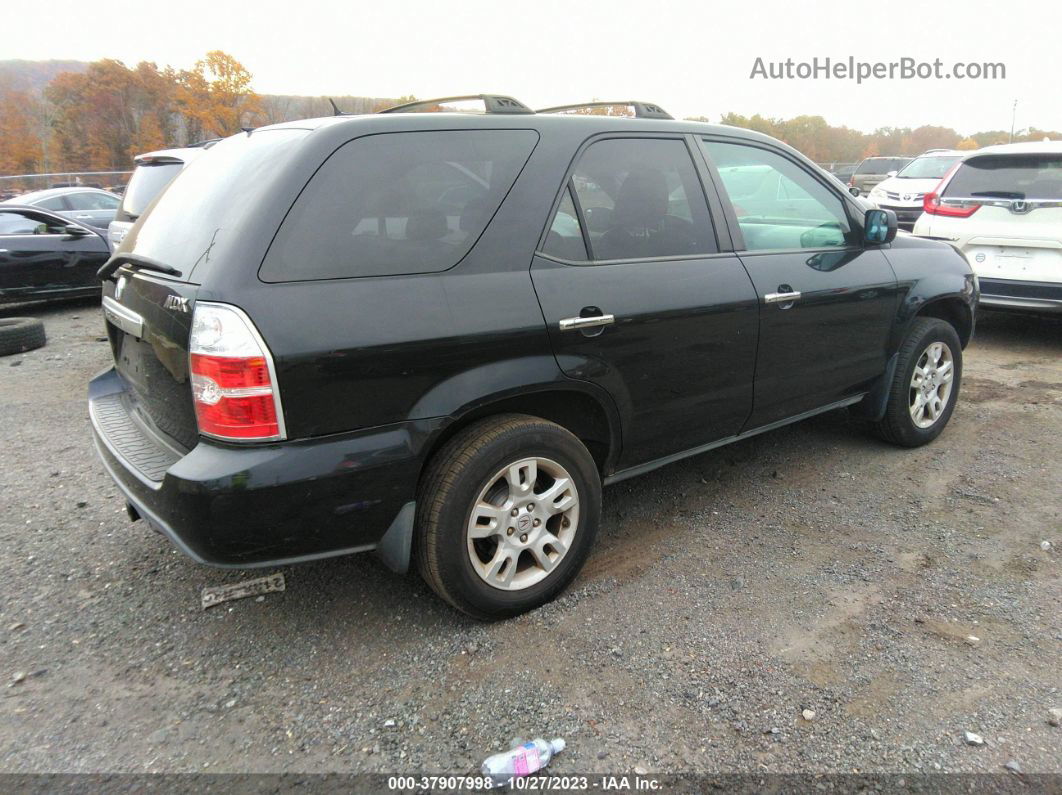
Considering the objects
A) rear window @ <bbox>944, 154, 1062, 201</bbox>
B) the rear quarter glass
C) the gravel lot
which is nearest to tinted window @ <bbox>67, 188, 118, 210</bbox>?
the gravel lot

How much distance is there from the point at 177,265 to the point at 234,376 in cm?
55

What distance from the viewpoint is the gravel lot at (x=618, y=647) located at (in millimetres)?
2211

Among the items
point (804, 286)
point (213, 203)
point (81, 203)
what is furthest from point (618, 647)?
point (81, 203)

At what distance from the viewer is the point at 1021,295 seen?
6.57 metres

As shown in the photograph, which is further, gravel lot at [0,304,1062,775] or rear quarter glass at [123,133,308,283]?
rear quarter glass at [123,133,308,283]

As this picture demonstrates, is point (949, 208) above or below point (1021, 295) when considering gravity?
above

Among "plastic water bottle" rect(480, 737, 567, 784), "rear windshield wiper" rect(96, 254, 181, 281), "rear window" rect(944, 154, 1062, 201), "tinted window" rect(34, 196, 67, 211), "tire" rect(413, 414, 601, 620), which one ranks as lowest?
"plastic water bottle" rect(480, 737, 567, 784)

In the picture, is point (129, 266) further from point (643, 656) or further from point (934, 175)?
point (934, 175)

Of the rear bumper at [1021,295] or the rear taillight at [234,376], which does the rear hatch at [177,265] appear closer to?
the rear taillight at [234,376]

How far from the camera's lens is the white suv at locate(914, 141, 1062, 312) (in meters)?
6.42

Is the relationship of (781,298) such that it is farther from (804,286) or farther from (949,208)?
(949,208)

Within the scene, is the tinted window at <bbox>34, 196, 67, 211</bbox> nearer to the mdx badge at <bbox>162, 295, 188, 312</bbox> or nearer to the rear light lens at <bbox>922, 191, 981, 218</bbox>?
the mdx badge at <bbox>162, 295, 188, 312</bbox>

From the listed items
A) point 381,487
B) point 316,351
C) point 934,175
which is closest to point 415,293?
point 316,351

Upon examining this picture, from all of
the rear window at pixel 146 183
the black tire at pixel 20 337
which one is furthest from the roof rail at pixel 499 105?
the black tire at pixel 20 337
